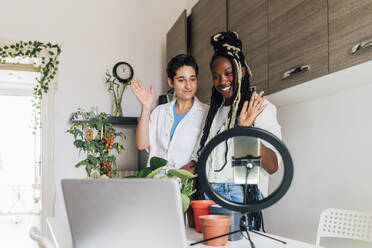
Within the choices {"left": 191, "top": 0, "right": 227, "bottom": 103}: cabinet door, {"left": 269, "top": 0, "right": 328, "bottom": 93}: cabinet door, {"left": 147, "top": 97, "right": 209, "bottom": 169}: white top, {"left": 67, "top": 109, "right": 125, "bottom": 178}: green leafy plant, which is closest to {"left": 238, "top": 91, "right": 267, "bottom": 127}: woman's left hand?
{"left": 269, "top": 0, "right": 328, "bottom": 93}: cabinet door

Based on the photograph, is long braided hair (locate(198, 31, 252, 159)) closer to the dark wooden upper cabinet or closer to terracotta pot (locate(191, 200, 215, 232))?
terracotta pot (locate(191, 200, 215, 232))

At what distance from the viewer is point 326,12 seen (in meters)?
1.46

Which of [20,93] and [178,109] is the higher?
[20,93]

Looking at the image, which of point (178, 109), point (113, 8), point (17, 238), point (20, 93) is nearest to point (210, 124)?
point (178, 109)

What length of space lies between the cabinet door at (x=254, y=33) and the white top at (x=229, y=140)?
430 mm

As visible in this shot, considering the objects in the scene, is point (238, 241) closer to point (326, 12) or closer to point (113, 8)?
point (326, 12)

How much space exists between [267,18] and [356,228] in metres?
1.09

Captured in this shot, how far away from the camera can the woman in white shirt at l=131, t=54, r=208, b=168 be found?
1.75 metres


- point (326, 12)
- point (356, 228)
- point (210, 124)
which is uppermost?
point (326, 12)

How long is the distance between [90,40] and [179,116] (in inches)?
80.1

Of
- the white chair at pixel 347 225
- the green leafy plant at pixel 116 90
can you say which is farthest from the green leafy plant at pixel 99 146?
the white chair at pixel 347 225

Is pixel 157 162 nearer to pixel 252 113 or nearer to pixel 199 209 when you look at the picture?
pixel 199 209

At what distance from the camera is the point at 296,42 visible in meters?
1.65

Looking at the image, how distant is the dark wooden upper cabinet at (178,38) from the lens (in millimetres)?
2979
